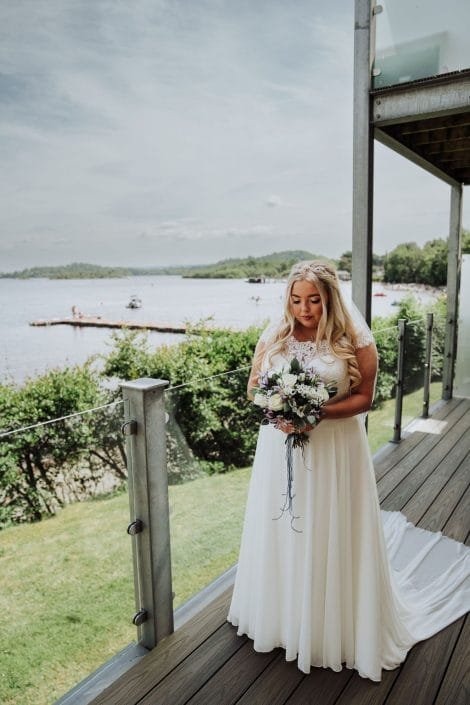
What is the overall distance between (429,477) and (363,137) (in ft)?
8.49

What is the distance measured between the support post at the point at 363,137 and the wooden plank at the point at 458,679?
2370 mm

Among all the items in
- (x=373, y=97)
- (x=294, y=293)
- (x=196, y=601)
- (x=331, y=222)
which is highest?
(x=331, y=222)

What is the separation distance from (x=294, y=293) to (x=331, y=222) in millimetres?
33992

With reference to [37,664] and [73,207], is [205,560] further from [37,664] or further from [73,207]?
[73,207]

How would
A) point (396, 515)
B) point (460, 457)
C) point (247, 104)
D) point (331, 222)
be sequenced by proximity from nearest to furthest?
1. point (396, 515)
2. point (460, 457)
3. point (247, 104)
4. point (331, 222)

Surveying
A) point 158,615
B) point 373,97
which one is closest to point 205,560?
point 158,615

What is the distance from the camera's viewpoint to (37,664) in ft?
8.46

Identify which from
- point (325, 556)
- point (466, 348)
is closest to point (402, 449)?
point (466, 348)

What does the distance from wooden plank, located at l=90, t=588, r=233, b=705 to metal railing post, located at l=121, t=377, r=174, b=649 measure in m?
0.07

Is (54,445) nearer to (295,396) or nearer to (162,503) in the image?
(162,503)

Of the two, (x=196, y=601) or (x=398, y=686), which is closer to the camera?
(x=398, y=686)

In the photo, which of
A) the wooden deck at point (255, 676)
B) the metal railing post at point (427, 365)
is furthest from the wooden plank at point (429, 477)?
the wooden deck at point (255, 676)

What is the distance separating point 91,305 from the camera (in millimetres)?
27938

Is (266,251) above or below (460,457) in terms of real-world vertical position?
above
